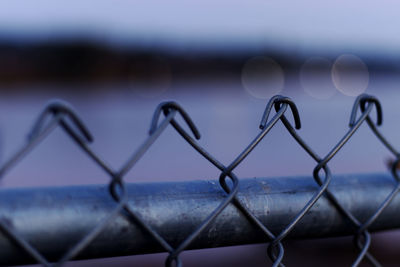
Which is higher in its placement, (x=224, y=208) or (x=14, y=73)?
(x=14, y=73)

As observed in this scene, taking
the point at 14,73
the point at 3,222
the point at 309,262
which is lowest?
the point at 3,222

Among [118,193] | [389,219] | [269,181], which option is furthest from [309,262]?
[118,193]

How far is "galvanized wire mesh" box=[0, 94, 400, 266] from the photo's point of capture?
0.75m

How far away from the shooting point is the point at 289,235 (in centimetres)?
108

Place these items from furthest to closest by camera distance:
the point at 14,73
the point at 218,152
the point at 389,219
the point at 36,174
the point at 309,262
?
the point at 14,73
the point at 218,152
the point at 36,174
the point at 309,262
the point at 389,219

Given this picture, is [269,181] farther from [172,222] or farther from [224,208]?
[172,222]

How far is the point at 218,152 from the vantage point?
33.3 feet

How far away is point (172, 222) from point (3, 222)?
32 centimetres

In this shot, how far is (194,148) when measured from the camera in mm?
982

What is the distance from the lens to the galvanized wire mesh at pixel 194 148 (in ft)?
2.45

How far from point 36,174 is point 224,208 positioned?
7972mm

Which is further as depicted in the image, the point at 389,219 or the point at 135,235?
the point at 389,219

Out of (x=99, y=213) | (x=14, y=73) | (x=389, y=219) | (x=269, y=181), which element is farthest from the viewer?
(x=14, y=73)

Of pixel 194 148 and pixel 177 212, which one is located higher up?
pixel 194 148
